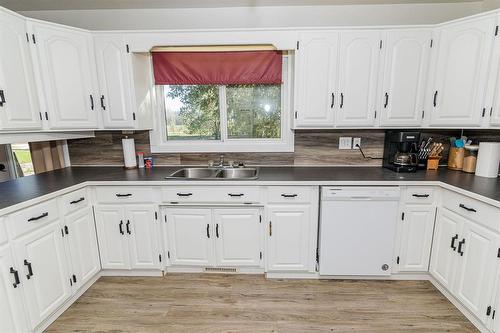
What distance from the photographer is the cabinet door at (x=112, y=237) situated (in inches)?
87.9

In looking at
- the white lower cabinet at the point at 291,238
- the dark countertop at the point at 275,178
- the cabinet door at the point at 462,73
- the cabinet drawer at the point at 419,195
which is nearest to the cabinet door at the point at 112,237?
the dark countertop at the point at 275,178

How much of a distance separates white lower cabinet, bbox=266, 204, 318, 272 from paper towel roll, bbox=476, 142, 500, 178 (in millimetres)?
1493

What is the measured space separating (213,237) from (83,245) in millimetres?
1107

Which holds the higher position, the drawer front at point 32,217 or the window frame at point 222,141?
the window frame at point 222,141

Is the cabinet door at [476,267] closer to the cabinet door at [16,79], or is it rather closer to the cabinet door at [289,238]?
the cabinet door at [289,238]

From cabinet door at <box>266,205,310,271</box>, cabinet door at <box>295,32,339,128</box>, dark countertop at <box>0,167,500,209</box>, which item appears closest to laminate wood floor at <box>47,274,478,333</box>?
cabinet door at <box>266,205,310,271</box>

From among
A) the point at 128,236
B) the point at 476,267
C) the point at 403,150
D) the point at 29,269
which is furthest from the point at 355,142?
the point at 29,269

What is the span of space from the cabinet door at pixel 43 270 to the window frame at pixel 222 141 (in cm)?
127

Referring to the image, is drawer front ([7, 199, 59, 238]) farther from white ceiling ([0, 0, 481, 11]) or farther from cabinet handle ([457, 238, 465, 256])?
cabinet handle ([457, 238, 465, 256])

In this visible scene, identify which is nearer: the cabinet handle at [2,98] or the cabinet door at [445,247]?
the cabinet handle at [2,98]

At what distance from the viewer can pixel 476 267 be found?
1696mm

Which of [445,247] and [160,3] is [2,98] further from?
[445,247]

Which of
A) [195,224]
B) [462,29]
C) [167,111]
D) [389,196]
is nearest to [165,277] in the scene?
[195,224]

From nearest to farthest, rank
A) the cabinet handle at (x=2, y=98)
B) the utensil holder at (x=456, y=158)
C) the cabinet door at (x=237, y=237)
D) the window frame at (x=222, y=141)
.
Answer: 1. the cabinet handle at (x=2, y=98)
2. the cabinet door at (x=237, y=237)
3. the utensil holder at (x=456, y=158)
4. the window frame at (x=222, y=141)
